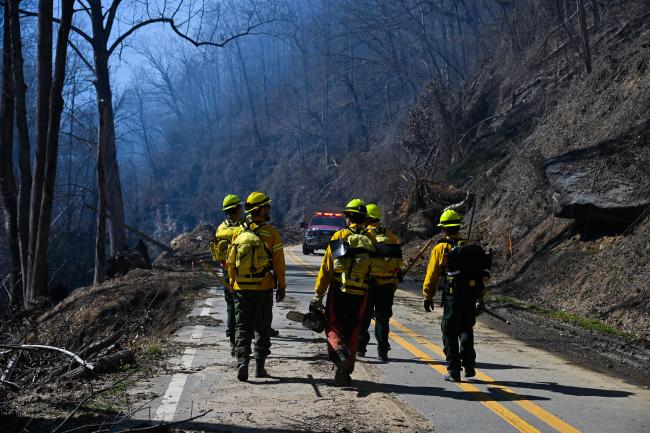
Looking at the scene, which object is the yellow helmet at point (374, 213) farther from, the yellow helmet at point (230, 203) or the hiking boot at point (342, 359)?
the hiking boot at point (342, 359)

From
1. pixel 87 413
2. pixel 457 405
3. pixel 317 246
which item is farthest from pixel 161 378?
pixel 317 246

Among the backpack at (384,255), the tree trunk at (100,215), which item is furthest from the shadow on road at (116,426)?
the tree trunk at (100,215)

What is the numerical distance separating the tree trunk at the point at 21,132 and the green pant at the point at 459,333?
15.0m

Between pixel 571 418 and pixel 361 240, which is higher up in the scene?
pixel 361 240

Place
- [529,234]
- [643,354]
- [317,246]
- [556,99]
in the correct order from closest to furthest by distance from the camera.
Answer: [643,354] → [529,234] → [556,99] → [317,246]

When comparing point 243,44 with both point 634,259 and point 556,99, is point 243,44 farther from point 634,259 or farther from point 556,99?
point 634,259

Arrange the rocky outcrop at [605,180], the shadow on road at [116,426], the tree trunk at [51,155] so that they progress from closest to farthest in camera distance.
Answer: the shadow on road at [116,426] → the rocky outcrop at [605,180] → the tree trunk at [51,155]

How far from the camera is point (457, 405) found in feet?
23.9

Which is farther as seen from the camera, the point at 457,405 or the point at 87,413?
the point at 457,405

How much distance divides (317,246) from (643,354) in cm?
2169

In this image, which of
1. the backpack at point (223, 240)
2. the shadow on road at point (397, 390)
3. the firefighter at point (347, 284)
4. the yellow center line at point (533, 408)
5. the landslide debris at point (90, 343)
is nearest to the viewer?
the yellow center line at point (533, 408)

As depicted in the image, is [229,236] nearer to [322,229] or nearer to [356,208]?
[356,208]

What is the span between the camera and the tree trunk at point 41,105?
19.0 m

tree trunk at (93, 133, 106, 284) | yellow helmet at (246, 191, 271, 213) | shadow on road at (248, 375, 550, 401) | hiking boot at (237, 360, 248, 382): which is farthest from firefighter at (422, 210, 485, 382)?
tree trunk at (93, 133, 106, 284)
